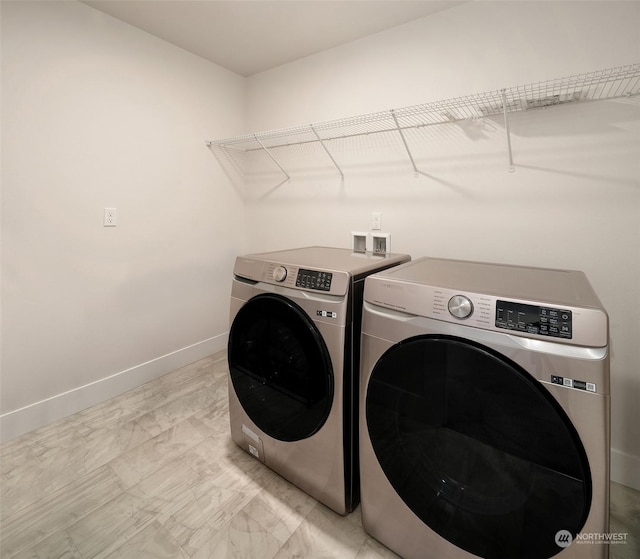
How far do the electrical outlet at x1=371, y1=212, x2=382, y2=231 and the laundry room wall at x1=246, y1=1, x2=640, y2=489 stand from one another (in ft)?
0.12

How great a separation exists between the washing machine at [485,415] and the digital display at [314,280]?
167 millimetres

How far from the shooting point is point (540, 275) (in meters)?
1.12

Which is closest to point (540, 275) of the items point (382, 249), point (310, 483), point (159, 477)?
point (382, 249)

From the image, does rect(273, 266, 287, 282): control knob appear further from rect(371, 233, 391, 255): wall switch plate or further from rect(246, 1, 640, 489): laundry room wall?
rect(246, 1, 640, 489): laundry room wall

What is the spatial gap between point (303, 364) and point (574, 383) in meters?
0.83

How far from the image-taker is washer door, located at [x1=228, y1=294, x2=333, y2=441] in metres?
1.18

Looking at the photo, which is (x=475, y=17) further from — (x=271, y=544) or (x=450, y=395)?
(x=271, y=544)

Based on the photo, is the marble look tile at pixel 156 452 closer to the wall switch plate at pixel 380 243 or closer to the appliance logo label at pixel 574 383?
the wall switch plate at pixel 380 243

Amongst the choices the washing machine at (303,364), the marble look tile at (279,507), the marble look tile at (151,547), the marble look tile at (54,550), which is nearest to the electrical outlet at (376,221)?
the washing machine at (303,364)

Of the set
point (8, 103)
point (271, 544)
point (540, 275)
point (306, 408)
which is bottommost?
point (271, 544)

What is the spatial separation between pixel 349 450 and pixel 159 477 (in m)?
0.92

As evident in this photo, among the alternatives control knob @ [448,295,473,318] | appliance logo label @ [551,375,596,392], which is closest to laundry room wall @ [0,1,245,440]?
control knob @ [448,295,473,318]

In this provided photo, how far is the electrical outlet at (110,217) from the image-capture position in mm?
1938

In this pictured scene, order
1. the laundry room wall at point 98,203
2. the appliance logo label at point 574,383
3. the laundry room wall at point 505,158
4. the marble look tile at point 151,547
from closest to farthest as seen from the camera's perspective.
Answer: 1. the appliance logo label at point 574,383
2. the marble look tile at point 151,547
3. the laundry room wall at point 505,158
4. the laundry room wall at point 98,203
